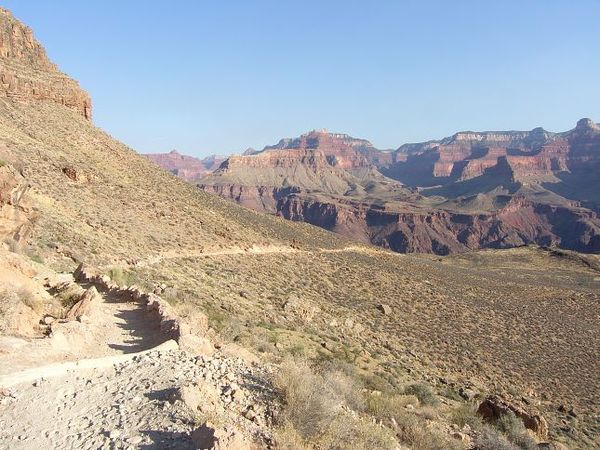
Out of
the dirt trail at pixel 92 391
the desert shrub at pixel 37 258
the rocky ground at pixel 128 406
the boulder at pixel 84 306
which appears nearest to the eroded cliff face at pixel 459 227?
the desert shrub at pixel 37 258

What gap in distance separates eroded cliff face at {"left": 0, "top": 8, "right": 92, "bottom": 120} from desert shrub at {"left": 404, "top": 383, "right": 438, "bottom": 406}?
122 feet

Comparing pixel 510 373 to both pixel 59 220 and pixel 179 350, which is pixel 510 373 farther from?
pixel 59 220

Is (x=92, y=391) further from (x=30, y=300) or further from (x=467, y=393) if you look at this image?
(x=467, y=393)

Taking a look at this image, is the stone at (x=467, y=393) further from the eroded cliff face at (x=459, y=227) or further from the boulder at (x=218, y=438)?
the eroded cliff face at (x=459, y=227)

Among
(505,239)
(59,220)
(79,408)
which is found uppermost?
(59,220)

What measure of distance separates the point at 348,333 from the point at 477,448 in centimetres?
1343

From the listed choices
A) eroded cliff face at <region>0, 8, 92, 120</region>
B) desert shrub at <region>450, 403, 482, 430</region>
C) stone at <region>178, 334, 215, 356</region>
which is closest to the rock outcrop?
stone at <region>178, 334, 215, 356</region>

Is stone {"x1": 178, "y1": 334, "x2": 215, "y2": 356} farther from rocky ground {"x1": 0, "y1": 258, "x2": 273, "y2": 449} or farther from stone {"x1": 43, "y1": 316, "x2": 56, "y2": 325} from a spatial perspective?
stone {"x1": 43, "y1": 316, "x2": 56, "y2": 325}

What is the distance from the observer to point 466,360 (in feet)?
83.1

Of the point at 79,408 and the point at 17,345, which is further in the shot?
the point at 17,345

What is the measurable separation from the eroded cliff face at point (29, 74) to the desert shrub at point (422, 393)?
3720 centimetres

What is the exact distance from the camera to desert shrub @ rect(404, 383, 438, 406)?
15773 mm

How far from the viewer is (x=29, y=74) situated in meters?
42.0

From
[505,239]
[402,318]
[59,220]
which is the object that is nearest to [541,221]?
[505,239]
